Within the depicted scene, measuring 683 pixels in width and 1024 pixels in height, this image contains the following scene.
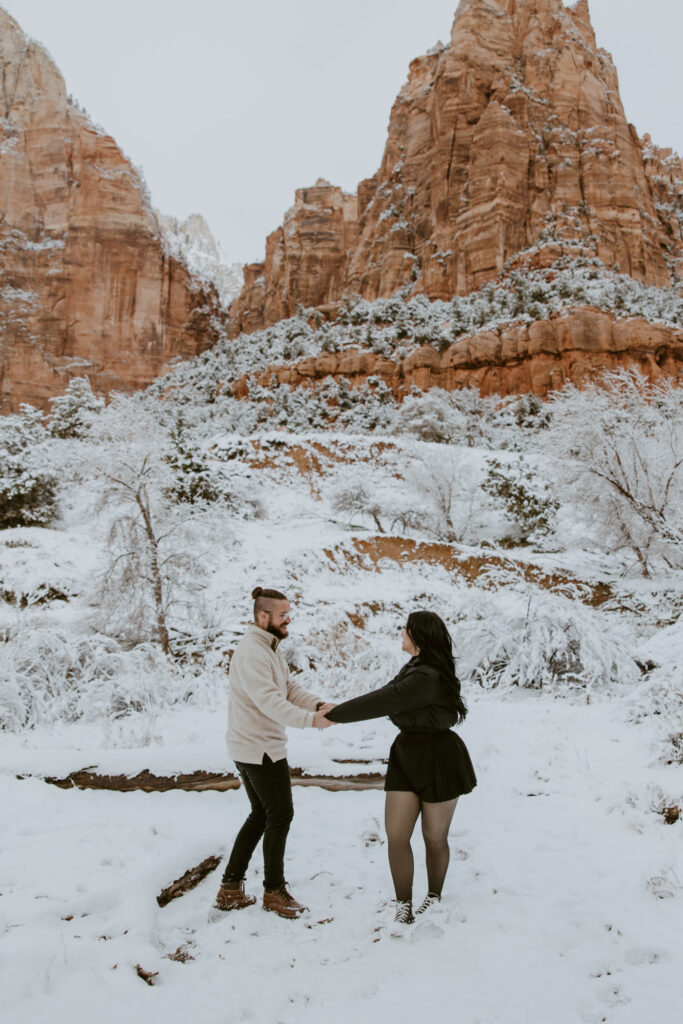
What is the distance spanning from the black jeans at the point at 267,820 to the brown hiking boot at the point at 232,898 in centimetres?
3

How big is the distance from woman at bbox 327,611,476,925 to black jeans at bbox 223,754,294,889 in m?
0.49

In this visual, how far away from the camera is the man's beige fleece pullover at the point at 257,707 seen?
2896 millimetres

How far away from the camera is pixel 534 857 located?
3553 mm

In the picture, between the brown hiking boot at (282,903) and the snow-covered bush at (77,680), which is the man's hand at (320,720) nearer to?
the brown hiking boot at (282,903)

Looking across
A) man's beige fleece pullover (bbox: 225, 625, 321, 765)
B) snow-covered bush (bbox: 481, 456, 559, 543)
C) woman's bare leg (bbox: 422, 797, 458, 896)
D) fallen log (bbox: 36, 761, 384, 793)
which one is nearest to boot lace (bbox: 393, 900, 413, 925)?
woman's bare leg (bbox: 422, 797, 458, 896)

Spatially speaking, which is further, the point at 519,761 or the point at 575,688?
the point at 575,688

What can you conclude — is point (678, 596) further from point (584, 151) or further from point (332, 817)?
point (584, 151)

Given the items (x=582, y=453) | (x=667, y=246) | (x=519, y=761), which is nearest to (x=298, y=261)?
(x=667, y=246)

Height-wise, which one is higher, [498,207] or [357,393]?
[498,207]

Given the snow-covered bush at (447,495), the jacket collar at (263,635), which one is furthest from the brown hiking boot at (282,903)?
the snow-covered bush at (447,495)

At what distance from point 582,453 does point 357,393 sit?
28202 millimetres

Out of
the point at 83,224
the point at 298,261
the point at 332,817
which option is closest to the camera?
the point at 332,817

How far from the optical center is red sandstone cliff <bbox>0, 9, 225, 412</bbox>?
59188 millimetres

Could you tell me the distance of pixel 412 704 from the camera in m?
2.78
